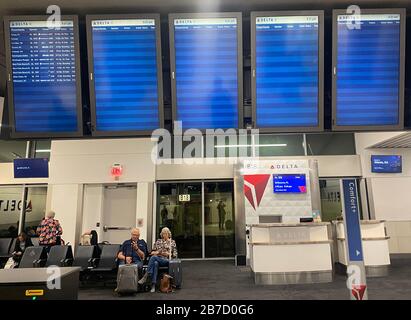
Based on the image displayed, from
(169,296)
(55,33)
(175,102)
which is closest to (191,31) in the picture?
(175,102)

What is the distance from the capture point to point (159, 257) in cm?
600

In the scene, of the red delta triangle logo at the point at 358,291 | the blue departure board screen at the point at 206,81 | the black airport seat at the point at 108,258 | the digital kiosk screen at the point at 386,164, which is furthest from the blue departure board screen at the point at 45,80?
the digital kiosk screen at the point at 386,164

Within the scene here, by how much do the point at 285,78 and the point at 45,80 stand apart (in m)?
1.96

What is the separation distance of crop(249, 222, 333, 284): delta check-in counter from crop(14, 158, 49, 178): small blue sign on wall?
646cm

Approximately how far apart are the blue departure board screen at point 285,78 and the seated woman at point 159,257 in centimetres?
407

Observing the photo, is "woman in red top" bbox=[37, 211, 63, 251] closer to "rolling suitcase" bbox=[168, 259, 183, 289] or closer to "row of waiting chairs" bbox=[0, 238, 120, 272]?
"row of waiting chairs" bbox=[0, 238, 120, 272]

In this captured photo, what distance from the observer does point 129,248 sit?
6.02m

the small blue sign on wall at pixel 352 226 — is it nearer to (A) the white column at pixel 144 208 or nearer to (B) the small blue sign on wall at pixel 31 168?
(A) the white column at pixel 144 208

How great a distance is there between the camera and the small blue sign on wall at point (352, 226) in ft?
9.04

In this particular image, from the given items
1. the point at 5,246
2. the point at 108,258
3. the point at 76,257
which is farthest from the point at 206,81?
the point at 5,246

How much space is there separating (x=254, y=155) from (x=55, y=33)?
778cm

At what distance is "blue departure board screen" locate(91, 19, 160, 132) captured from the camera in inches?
104

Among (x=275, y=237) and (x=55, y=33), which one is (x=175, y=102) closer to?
(x=55, y=33)

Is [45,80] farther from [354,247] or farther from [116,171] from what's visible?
[116,171]
